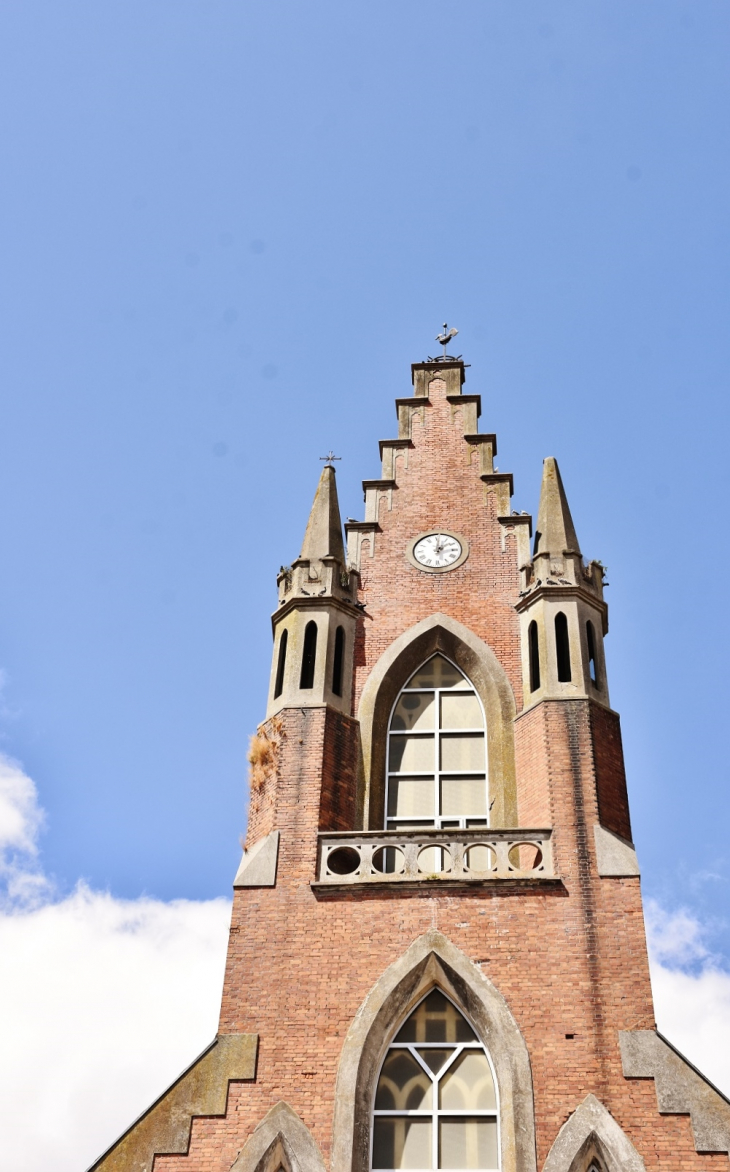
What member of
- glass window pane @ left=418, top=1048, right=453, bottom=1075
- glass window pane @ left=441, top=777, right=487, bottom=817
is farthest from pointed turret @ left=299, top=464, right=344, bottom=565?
glass window pane @ left=418, top=1048, right=453, bottom=1075

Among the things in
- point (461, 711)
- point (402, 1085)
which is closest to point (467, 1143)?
point (402, 1085)

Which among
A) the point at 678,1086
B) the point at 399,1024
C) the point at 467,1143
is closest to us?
the point at 678,1086

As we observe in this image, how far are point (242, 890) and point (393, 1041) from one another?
106 inches

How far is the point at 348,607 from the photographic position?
19.4 m

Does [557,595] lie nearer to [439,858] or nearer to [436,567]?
[436,567]

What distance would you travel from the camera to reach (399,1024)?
14.8 m

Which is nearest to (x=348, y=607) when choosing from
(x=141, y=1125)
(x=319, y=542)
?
(x=319, y=542)

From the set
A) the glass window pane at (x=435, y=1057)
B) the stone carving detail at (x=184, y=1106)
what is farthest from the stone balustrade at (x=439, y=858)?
the stone carving detail at (x=184, y=1106)

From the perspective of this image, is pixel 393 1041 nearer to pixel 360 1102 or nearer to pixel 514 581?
pixel 360 1102

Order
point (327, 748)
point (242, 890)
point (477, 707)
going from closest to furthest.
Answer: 1. point (242, 890)
2. point (327, 748)
3. point (477, 707)

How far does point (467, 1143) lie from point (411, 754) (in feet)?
19.2

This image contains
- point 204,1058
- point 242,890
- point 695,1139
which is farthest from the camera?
point 242,890

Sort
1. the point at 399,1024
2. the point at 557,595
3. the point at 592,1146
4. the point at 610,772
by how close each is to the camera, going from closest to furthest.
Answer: the point at 592,1146 → the point at 399,1024 → the point at 610,772 → the point at 557,595

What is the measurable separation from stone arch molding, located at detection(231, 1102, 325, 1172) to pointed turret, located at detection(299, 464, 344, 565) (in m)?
8.72
